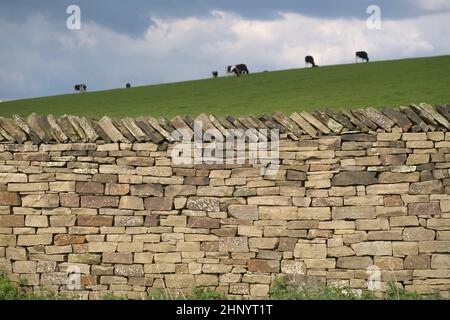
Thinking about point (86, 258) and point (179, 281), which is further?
point (86, 258)

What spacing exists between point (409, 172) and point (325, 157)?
3.81 feet

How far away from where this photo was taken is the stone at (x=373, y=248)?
7.90 m

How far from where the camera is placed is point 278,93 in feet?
78.7

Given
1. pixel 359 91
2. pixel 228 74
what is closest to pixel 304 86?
pixel 359 91

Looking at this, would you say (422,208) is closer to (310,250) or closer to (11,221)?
(310,250)

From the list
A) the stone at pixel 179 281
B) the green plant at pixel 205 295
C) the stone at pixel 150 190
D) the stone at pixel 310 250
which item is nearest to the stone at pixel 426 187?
the stone at pixel 310 250

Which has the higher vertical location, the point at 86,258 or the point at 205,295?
the point at 86,258

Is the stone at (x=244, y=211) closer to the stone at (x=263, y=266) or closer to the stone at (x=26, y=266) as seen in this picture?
the stone at (x=263, y=266)

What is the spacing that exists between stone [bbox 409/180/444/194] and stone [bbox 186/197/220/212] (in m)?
2.69

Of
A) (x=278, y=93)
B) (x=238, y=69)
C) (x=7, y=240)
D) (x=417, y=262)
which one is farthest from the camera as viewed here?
(x=238, y=69)

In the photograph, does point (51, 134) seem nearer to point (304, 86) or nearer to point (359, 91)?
point (359, 91)

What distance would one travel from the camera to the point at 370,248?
7914 mm

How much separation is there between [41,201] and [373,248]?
4.76 m

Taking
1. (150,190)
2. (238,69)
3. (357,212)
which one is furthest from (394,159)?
(238,69)
